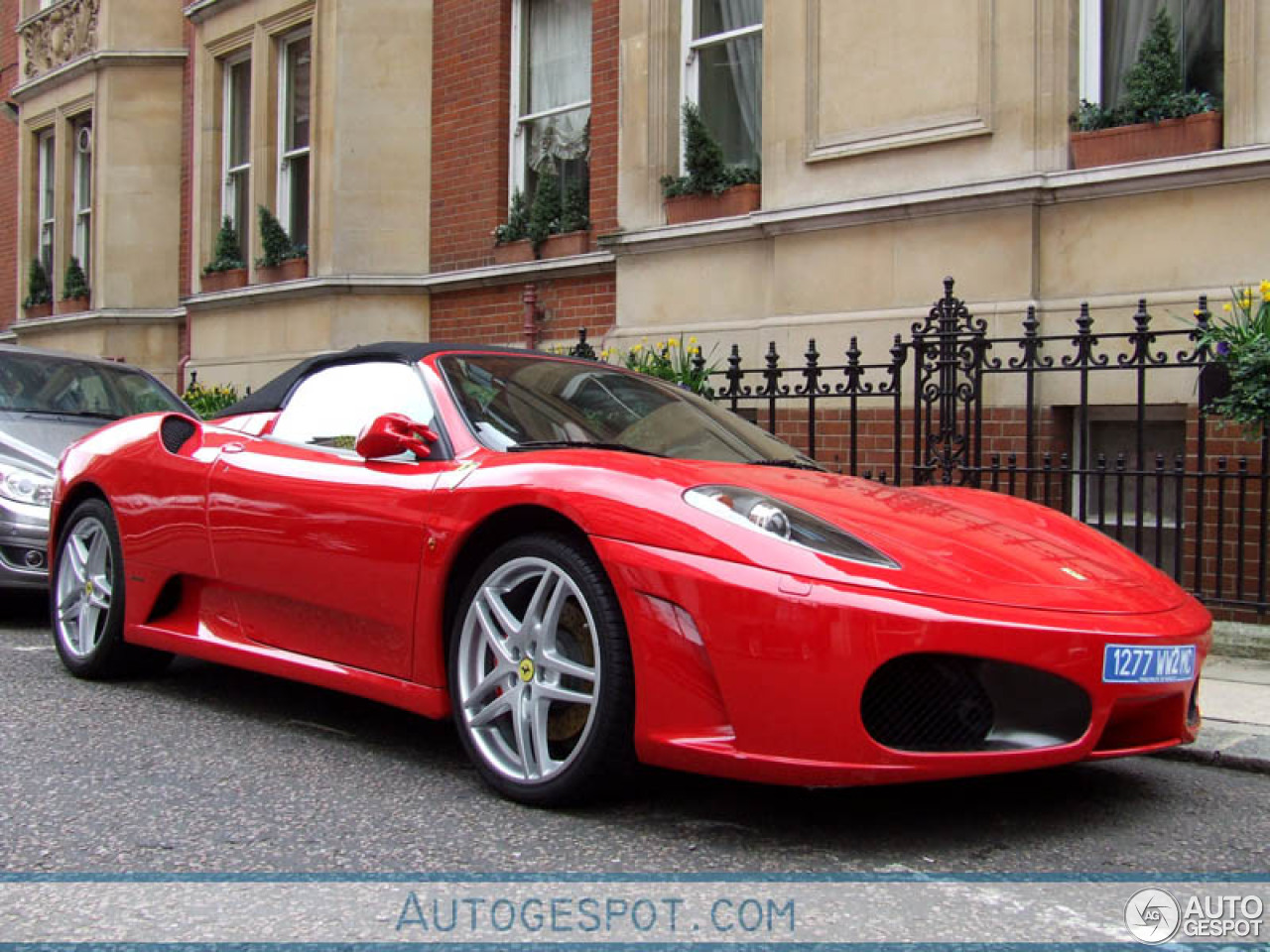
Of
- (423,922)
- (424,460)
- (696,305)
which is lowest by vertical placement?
(423,922)

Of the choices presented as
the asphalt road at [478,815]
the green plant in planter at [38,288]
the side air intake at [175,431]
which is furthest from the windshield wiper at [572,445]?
the green plant in planter at [38,288]

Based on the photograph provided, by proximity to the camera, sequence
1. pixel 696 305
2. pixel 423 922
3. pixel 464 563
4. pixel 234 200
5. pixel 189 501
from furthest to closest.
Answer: pixel 234 200 < pixel 696 305 < pixel 189 501 < pixel 464 563 < pixel 423 922

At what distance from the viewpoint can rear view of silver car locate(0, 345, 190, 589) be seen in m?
7.04

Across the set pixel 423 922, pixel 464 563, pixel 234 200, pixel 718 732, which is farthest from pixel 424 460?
pixel 234 200

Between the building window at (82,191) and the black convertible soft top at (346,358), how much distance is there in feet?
52.8

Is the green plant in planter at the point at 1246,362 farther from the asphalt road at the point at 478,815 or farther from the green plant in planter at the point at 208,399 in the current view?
the green plant in planter at the point at 208,399

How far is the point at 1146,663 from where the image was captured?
3.51 metres

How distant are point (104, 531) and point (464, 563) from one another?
7.36 feet

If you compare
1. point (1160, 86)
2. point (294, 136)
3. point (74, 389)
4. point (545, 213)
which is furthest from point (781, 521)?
point (294, 136)

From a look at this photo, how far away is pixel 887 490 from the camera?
437 cm

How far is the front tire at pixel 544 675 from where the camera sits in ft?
11.7

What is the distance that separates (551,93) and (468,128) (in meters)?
1.01

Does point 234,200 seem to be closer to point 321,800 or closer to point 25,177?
point 25,177

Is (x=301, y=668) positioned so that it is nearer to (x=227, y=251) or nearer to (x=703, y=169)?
(x=703, y=169)
